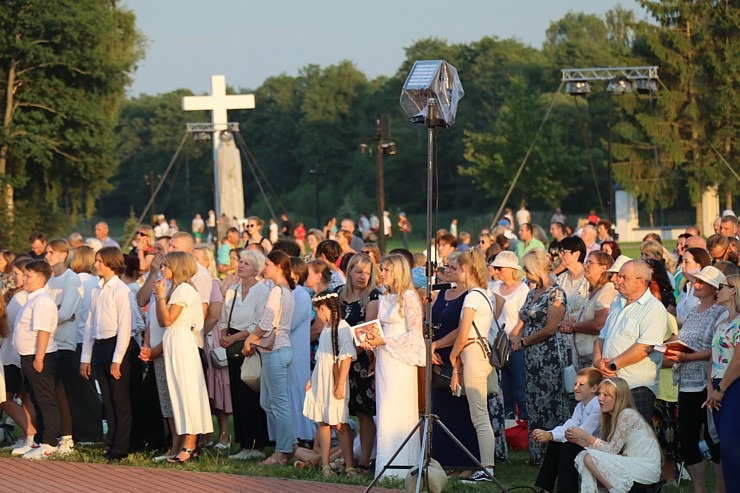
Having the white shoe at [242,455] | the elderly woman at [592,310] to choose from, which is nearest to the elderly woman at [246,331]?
the white shoe at [242,455]

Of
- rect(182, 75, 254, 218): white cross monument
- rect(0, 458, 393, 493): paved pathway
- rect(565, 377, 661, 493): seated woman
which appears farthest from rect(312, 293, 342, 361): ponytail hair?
rect(182, 75, 254, 218): white cross monument

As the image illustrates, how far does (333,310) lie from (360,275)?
0.53m

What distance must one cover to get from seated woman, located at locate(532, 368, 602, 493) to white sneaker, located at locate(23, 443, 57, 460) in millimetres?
5372

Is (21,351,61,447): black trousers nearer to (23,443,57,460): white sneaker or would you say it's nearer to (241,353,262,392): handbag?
(23,443,57,460): white sneaker

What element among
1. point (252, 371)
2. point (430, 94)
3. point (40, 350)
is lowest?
point (252, 371)

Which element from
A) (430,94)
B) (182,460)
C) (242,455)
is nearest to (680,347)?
(430,94)

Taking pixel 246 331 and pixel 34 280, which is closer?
A: pixel 246 331

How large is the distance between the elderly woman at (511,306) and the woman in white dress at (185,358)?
290 cm

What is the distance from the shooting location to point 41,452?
1127 centimetres

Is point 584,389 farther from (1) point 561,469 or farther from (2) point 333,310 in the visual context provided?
(2) point 333,310

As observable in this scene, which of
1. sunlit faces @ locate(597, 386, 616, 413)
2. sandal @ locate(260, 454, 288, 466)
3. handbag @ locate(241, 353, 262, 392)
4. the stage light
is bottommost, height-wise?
sandal @ locate(260, 454, 288, 466)

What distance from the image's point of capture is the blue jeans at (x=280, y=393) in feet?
34.7

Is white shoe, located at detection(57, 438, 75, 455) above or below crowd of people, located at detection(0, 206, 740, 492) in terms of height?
below

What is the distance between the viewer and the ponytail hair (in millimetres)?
9617
